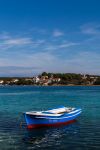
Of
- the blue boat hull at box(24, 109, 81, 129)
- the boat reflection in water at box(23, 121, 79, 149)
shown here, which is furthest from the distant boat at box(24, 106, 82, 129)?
→ the boat reflection in water at box(23, 121, 79, 149)

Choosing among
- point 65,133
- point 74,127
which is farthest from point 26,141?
point 74,127

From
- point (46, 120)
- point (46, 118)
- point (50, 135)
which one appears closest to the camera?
point (50, 135)

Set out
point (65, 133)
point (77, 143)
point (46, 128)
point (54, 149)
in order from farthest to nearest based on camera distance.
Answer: point (46, 128), point (65, 133), point (77, 143), point (54, 149)

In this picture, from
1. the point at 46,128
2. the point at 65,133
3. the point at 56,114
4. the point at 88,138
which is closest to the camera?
the point at 88,138

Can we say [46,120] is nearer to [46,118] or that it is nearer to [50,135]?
[46,118]

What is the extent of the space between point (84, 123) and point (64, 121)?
2.51m

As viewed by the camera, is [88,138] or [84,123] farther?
[84,123]

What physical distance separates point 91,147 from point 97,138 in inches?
142

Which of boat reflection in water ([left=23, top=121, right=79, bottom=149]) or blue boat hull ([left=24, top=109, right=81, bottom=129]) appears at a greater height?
blue boat hull ([left=24, top=109, right=81, bottom=129])

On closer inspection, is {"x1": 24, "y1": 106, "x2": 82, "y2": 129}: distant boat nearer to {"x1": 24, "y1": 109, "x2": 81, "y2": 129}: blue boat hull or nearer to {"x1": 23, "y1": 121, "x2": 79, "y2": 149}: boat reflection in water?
{"x1": 24, "y1": 109, "x2": 81, "y2": 129}: blue boat hull

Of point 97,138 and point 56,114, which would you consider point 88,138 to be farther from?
point 56,114

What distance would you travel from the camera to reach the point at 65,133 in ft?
117

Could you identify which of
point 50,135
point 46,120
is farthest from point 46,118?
point 50,135

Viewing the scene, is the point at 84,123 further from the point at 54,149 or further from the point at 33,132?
the point at 54,149
